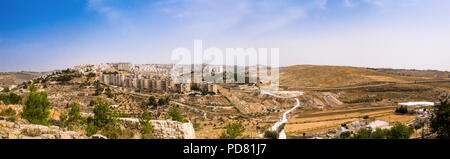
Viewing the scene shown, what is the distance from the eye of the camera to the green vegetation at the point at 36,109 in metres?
13.0

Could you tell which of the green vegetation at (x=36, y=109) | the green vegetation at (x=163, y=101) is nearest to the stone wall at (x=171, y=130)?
the green vegetation at (x=36, y=109)

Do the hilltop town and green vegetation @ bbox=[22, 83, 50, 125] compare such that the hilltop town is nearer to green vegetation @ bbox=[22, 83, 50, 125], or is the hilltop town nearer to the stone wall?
green vegetation @ bbox=[22, 83, 50, 125]

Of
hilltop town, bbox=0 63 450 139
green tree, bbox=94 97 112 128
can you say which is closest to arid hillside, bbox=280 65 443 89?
hilltop town, bbox=0 63 450 139

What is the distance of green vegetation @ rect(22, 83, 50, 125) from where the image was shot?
42.8ft

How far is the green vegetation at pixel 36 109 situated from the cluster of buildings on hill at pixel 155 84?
185ft

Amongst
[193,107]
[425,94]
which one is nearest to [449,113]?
[193,107]

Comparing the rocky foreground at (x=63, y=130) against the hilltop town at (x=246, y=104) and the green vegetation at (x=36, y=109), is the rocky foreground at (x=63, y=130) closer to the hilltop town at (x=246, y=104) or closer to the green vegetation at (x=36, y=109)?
the green vegetation at (x=36, y=109)

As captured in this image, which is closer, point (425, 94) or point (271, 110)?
point (271, 110)

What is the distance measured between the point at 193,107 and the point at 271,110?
23.2m

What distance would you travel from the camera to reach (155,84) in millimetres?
73500
